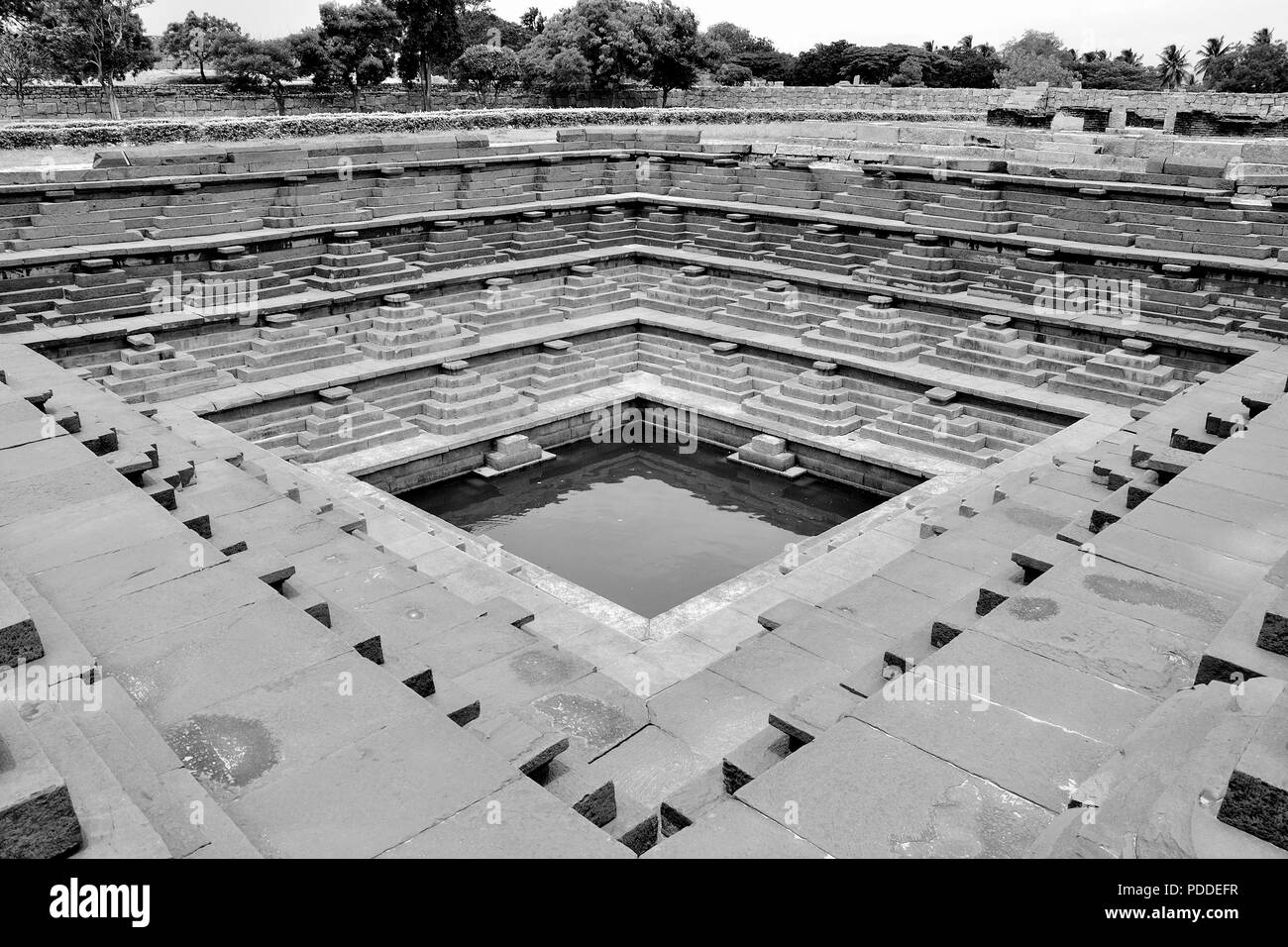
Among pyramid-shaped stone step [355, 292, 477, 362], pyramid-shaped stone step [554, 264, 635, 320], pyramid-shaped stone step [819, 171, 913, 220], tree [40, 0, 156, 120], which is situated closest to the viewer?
pyramid-shaped stone step [355, 292, 477, 362]

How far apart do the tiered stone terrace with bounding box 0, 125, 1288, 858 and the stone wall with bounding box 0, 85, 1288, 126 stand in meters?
10.1

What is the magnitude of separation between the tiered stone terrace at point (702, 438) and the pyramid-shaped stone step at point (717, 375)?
0.24 ft

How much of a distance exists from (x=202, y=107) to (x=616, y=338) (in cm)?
2950

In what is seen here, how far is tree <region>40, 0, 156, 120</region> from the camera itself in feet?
107

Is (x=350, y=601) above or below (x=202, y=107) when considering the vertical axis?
below

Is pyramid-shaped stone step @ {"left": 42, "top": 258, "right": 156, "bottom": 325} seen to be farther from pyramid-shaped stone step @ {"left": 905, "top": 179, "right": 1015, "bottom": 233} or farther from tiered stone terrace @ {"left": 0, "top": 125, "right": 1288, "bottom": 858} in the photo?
pyramid-shaped stone step @ {"left": 905, "top": 179, "right": 1015, "bottom": 233}

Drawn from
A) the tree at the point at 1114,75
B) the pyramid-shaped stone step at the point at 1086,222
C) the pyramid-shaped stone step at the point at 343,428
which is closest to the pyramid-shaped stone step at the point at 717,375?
the pyramid-shaped stone step at the point at 343,428

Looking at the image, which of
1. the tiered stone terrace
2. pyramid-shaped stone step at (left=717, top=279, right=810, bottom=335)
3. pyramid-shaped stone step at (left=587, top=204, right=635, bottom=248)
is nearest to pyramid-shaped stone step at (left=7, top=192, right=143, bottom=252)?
the tiered stone terrace

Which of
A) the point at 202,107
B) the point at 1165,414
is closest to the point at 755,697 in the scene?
the point at 1165,414

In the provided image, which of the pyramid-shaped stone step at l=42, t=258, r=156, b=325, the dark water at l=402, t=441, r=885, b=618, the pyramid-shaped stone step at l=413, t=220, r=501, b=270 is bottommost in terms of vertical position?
the dark water at l=402, t=441, r=885, b=618

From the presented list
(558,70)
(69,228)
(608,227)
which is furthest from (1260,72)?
(69,228)

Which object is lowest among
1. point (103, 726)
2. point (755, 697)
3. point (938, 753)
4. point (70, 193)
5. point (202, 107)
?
point (755, 697)

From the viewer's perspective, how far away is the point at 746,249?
17.0m
